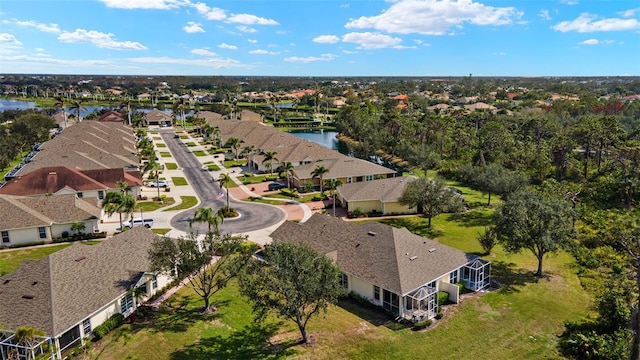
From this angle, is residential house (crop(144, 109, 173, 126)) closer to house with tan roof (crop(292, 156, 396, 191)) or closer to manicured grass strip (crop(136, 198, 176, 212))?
house with tan roof (crop(292, 156, 396, 191))

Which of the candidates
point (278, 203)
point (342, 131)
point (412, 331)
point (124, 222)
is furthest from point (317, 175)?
point (342, 131)

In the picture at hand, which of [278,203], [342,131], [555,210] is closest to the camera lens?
[555,210]

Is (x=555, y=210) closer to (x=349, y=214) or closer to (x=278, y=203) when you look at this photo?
(x=349, y=214)

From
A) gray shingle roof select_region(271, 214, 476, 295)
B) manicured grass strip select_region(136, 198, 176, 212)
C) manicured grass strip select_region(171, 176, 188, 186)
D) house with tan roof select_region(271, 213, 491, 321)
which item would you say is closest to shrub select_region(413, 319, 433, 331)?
house with tan roof select_region(271, 213, 491, 321)

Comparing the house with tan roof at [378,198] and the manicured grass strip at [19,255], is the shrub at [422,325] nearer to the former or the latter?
the house with tan roof at [378,198]

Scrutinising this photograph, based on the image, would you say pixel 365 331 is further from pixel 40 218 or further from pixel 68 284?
pixel 40 218

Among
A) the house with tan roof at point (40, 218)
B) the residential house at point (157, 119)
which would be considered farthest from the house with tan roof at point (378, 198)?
the residential house at point (157, 119)
